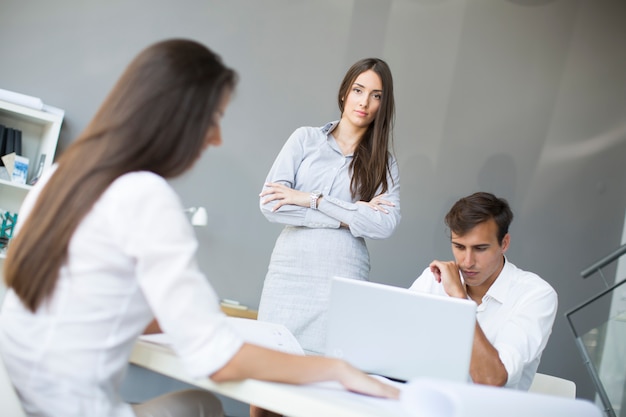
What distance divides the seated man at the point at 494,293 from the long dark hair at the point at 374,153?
1.09ft

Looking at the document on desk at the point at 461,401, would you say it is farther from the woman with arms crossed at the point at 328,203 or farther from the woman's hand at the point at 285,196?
the woman's hand at the point at 285,196

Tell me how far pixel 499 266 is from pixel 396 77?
213 cm

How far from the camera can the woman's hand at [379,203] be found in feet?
8.40

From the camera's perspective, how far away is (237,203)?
4.01 metres

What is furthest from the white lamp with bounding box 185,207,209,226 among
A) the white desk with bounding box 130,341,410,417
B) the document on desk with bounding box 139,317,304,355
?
the white desk with bounding box 130,341,410,417

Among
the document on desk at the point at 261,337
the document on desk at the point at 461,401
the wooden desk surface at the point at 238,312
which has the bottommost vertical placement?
the wooden desk surface at the point at 238,312

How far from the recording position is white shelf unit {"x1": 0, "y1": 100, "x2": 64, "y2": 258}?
3.36 metres

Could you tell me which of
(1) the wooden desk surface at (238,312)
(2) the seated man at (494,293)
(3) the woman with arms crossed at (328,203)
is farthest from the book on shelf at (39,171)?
(2) the seated man at (494,293)

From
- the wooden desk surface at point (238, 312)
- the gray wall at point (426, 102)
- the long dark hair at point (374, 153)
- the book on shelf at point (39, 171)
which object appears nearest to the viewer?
the long dark hair at point (374, 153)

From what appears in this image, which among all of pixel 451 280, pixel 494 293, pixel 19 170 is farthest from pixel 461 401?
pixel 19 170

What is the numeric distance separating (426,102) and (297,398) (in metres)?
3.47

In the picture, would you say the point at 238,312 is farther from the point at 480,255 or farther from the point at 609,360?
the point at 609,360

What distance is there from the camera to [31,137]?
11.6ft

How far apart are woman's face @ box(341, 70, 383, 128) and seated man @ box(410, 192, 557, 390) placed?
51 centimetres
